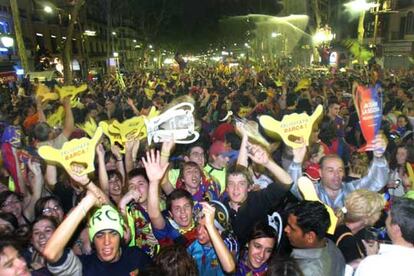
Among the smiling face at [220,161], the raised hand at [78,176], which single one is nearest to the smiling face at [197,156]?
the smiling face at [220,161]

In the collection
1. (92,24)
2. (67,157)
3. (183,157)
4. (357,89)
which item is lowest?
(183,157)

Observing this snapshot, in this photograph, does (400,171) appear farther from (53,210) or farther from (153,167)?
(53,210)

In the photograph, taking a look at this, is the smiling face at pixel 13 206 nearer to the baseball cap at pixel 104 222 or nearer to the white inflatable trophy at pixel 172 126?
the baseball cap at pixel 104 222

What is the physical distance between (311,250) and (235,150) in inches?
125

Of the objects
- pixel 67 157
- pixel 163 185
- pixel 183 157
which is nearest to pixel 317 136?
pixel 183 157

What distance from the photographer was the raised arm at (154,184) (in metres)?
4.00

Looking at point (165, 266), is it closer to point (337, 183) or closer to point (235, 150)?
point (337, 183)

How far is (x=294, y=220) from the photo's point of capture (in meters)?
3.29

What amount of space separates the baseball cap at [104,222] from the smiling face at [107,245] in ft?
0.11

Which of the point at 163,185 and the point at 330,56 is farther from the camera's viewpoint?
the point at 330,56

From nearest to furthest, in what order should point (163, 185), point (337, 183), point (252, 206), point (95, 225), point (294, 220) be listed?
point (294, 220)
point (95, 225)
point (252, 206)
point (337, 183)
point (163, 185)

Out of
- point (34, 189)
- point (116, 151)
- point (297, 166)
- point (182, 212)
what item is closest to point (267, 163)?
point (297, 166)

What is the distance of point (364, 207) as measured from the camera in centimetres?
386

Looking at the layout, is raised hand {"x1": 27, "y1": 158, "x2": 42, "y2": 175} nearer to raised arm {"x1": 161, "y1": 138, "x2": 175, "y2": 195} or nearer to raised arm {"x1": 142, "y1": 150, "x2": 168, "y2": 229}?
raised arm {"x1": 161, "y1": 138, "x2": 175, "y2": 195}
